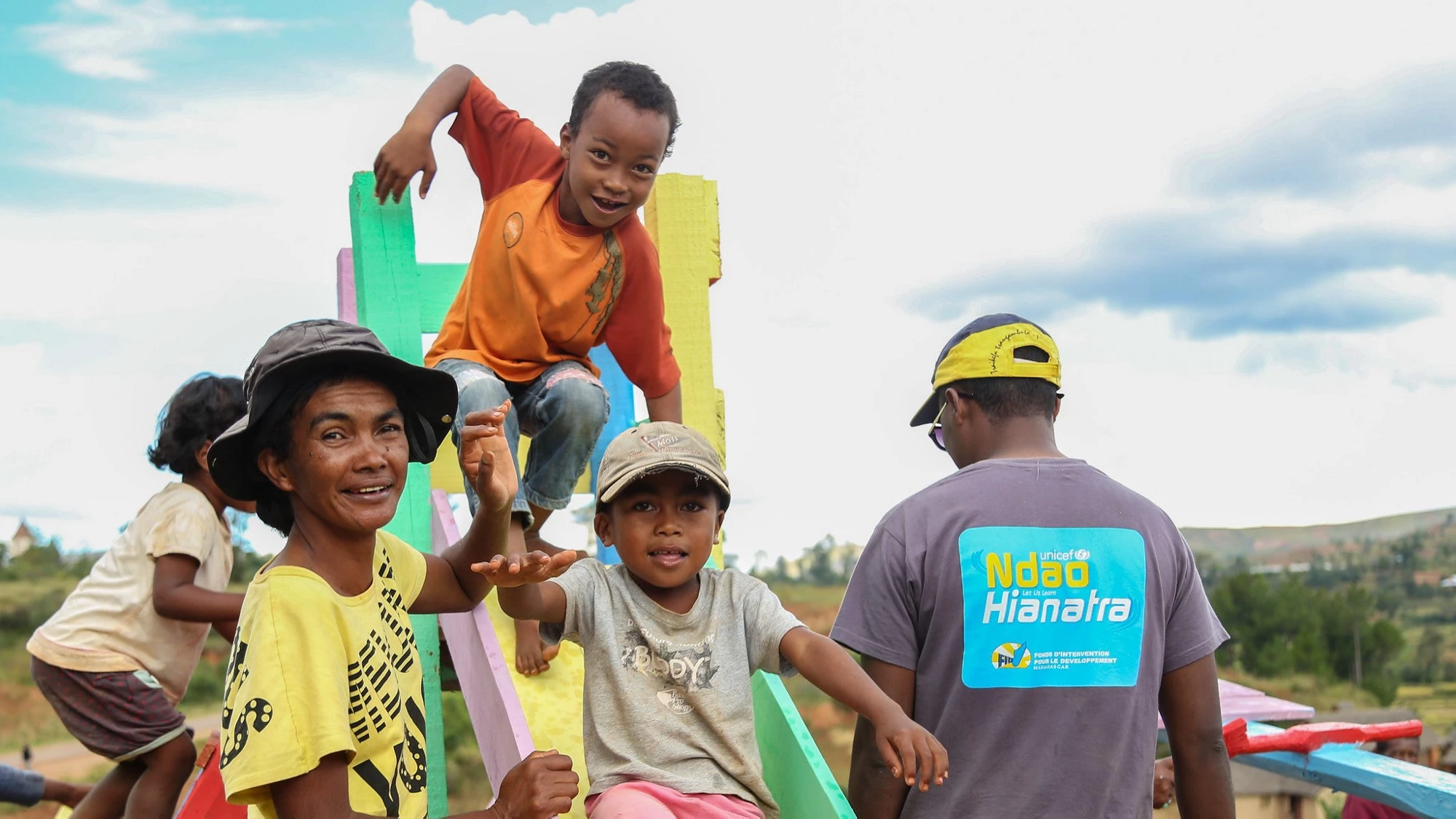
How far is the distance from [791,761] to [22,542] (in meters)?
18.0

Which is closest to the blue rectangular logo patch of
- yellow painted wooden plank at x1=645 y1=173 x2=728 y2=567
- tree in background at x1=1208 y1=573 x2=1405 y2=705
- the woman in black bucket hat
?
the woman in black bucket hat

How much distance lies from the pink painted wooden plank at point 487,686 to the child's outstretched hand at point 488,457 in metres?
0.71

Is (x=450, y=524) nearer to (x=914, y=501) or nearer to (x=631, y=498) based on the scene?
(x=631, y=498)

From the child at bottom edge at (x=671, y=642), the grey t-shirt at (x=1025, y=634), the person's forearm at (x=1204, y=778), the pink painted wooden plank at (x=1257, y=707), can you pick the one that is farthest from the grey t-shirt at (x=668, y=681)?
the pink painted wooden plank at (x=1257, y=707)

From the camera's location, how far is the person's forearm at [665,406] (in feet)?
12.2

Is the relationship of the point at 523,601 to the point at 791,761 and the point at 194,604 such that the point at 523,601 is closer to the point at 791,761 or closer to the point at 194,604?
the point at 791,761

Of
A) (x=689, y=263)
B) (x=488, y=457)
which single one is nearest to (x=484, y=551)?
(x=488, y=457)

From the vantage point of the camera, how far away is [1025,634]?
2.57 meters

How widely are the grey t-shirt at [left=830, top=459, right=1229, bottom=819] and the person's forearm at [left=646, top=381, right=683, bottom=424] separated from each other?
1.19 meters

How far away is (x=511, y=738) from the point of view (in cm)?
285

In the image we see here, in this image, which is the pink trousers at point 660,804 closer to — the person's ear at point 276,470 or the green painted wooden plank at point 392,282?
the person's ear at point 276,470

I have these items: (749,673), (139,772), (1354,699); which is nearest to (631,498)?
(749,673)

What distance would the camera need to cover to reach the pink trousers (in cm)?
237

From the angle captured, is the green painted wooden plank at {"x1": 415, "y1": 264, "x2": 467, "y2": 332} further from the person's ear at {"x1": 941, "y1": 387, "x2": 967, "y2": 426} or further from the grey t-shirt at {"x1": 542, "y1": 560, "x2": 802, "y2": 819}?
the person's ear at {"x1": 941, "y1": 387, "x2": 967, "y2": 426}
